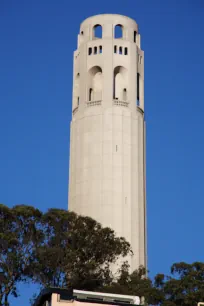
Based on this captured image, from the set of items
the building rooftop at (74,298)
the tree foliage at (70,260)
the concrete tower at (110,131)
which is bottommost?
the building rooftop at (74,298)

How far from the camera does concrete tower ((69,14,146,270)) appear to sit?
105m

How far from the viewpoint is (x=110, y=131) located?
107m

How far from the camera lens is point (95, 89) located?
366 feet

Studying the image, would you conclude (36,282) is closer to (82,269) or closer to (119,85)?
(82,269)

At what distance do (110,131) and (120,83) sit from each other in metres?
7.54

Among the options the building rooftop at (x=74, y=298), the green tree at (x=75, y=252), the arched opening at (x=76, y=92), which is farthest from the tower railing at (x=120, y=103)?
the building rooftop at (x=74, y=298)

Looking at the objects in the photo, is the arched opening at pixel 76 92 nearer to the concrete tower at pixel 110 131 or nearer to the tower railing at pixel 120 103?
the concrete tower at pixel 110 131

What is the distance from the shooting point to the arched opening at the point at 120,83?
111 meters

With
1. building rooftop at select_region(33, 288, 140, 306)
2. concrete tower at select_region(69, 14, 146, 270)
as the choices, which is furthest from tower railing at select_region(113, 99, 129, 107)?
building rooftop at select_region(33, 288, 140, 306)

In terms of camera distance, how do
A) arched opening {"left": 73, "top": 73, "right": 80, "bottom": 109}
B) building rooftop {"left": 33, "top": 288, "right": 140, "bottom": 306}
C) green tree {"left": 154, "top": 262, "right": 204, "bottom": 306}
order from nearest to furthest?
building rooftop {"left": 33, "top": 288, "right": 140, "bottom": 306}, green tree {"left": 154, "top": 262, "right": 204, "bottom": 306}, arched opening {"left": 73, "top": 73, "right": 80, "bottom": 109}

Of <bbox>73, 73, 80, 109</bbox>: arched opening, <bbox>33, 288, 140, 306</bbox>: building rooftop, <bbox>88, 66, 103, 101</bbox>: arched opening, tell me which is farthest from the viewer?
<bbox>73, 73, 80, 109</bbox>: arched opening

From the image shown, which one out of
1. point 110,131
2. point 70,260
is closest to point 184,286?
point 70,260

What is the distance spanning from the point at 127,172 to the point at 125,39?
1742 cm

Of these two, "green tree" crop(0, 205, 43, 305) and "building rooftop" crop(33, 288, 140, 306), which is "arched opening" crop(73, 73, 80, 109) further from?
"building rooftop" crop(33, 288, 140, 306)
